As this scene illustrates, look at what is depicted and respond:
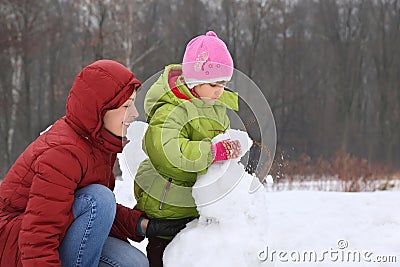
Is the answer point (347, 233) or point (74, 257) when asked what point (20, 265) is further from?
point (347, 233)

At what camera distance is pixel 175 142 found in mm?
2174

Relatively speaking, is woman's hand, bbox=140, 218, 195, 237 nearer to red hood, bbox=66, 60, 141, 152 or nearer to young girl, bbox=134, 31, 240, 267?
young girl, bbox=134, 31, 240, 267

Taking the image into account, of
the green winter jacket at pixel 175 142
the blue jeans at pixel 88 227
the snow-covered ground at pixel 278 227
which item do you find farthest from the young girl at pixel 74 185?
the snow-covered ground at pixel 278 227

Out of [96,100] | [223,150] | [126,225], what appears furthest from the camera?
[126,225]

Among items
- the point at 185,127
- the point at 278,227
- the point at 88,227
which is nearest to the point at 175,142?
the point at 185,127

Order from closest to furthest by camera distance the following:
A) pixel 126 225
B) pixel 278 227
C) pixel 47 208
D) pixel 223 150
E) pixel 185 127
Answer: pixel 47 208, pixel 223 150, pixel 185 127, pixel 126 225, pixel 278 227

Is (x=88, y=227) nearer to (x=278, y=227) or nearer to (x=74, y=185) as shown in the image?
(x=74, y=185)

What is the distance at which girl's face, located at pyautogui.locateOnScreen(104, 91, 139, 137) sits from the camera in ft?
6.82

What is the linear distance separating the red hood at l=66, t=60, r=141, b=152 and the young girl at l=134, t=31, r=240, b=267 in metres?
0.26

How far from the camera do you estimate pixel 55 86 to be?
18.0 metres

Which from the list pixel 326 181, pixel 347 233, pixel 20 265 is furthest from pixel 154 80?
pixel 326 181

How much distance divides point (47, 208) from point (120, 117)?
1.66 ft

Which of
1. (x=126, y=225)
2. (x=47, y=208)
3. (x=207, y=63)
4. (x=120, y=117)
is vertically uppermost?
(x=207, y=63)

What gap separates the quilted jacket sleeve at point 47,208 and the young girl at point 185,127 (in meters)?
0.50
